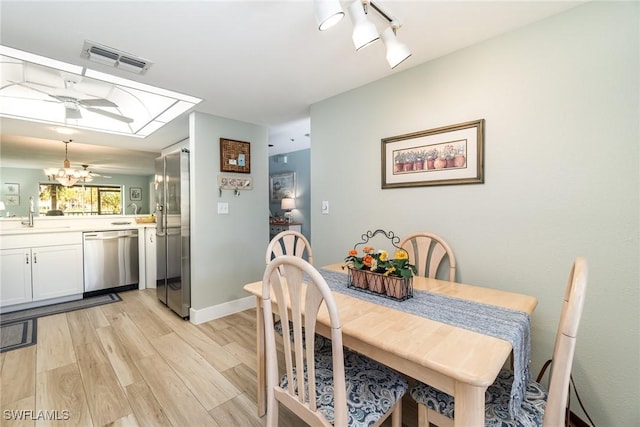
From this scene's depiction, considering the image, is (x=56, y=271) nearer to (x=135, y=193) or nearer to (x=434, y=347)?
(x=434, y=347)

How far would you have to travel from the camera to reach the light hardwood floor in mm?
1563

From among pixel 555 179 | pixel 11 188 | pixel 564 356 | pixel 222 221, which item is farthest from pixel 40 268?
pixel 11 188

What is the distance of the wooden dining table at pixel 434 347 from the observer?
0.77m

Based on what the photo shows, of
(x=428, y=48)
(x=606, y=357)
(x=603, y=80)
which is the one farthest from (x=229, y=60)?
(x=606, y=357)

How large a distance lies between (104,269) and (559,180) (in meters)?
4.88

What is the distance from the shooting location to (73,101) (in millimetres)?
2619

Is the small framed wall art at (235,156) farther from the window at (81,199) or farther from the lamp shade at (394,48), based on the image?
the window at (81,199)

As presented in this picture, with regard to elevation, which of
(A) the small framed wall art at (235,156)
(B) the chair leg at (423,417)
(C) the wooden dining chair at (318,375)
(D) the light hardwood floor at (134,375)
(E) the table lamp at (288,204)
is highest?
(A) the small framed wall art at (235,156)

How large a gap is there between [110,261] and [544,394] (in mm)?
4648

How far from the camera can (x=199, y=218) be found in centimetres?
283

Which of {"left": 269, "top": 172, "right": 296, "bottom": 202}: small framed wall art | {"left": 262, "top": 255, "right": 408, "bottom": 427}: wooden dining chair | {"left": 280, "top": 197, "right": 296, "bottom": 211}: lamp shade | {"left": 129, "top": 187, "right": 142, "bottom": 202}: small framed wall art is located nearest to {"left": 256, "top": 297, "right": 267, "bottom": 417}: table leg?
{"left": 262, "top": 255, "right": 408, "bottom": 427}: wooden dining chair

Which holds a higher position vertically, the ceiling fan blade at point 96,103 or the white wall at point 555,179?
the ceiling fan blade at point 96,103

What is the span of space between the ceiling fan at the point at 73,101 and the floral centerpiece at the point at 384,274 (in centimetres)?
265

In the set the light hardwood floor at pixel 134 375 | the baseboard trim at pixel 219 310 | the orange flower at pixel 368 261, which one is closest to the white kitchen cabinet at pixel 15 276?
the light hardwood floor at pixel 134 375
